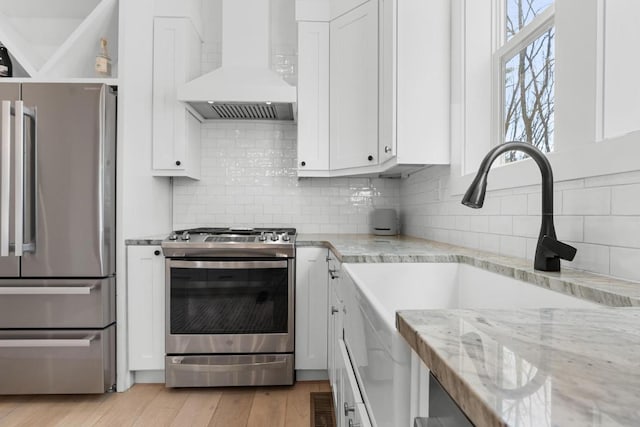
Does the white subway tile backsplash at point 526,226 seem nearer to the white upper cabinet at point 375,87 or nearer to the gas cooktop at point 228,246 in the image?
the white upper cabinet at point 375,87

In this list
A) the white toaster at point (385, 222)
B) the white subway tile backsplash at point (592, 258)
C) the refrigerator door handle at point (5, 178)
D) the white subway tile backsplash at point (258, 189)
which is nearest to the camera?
the white subway tile backsplash at point (592, 258)

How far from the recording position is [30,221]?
7.03 feet

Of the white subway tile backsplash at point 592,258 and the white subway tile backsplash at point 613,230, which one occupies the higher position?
the white subway tile backsplash at point 613,230

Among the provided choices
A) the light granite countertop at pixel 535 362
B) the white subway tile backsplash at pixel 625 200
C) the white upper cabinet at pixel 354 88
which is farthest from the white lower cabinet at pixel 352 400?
the white upper cabinet at pixel 354 88

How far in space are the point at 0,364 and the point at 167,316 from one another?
898 mm

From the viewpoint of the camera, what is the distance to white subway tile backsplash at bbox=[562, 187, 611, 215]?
107cm

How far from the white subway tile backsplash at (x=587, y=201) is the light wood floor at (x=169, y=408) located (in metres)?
1.52

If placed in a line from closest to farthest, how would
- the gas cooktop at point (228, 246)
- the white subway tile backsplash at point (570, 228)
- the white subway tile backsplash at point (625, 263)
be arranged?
the white subway tile backsplash at point (625, 263) → the white subway tile backsplash at point (570, 228) → the gas cooktop at point (228, 246)

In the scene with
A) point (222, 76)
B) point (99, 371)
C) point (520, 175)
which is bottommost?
point (99, 371)

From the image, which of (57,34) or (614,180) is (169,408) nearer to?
(614,180)

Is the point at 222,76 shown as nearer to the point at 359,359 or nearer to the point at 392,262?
the point at 392,262

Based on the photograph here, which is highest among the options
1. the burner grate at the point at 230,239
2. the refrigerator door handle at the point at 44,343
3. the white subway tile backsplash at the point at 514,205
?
the white subway tile backsplash at the point at 514,205

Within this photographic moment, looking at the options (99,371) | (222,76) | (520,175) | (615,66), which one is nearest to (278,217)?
(222,76)

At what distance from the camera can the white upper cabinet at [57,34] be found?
234cm
